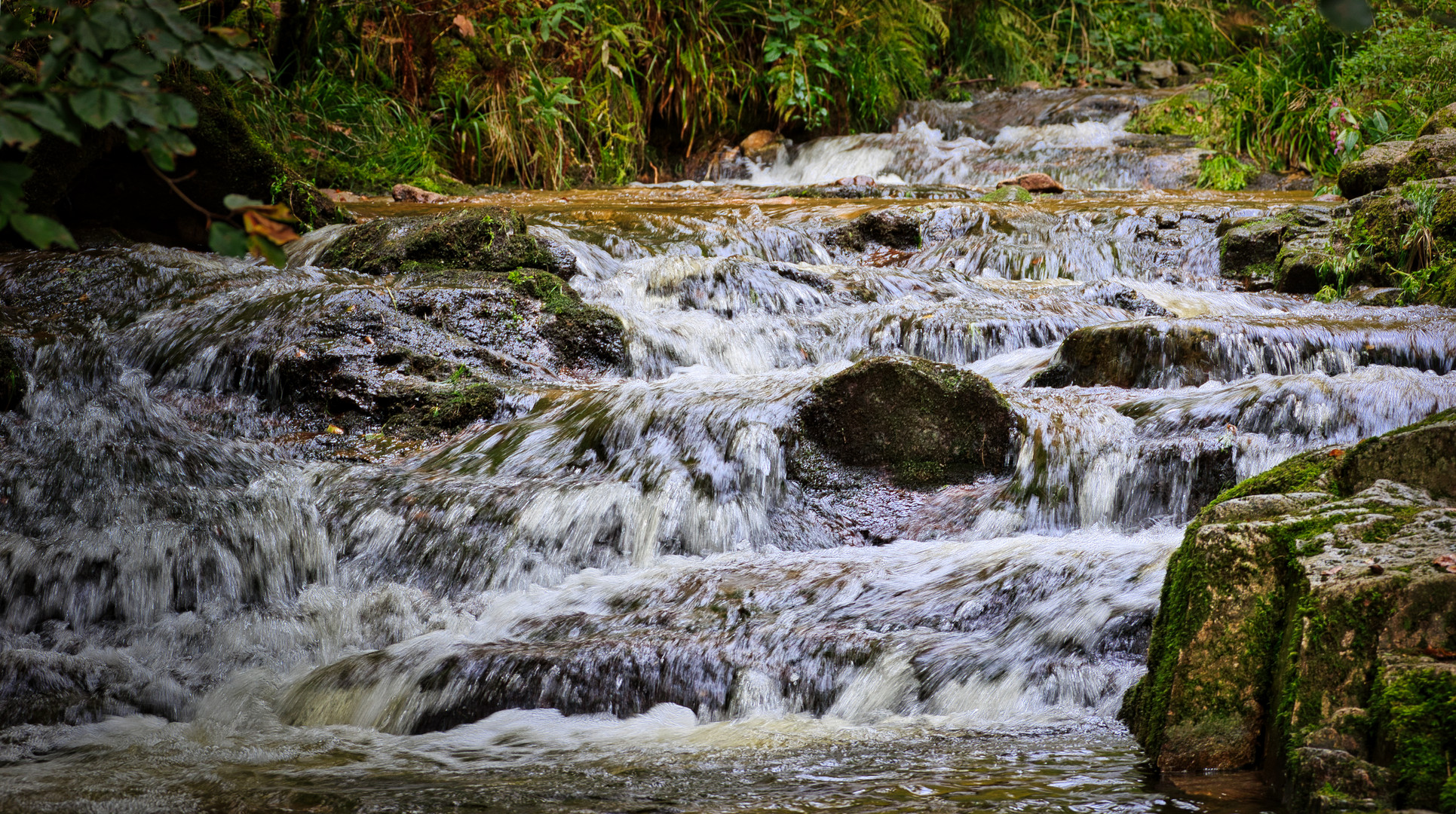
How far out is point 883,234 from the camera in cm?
714

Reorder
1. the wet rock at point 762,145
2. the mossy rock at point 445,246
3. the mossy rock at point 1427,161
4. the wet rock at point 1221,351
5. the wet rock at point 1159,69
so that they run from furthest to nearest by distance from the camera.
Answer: the wet rock at point 1159,69 < the wet rock at point 762,145 < the mossy rock at point 1427,161 < the mossy rock at point 445,246 < the wet rock at point 1221,351

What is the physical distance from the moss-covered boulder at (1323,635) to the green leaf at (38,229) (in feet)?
6.01

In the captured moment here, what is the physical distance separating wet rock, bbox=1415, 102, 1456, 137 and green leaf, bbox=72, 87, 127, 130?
7.74 meters

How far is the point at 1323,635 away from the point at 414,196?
7.65 m

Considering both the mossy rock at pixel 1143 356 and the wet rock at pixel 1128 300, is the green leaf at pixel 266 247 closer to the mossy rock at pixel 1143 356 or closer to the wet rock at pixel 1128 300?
the mossy rock at pixel 1143 356

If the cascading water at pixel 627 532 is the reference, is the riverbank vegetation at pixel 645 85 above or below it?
above

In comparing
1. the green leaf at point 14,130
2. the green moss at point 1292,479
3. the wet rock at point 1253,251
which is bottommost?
the green moss at point 1292,479

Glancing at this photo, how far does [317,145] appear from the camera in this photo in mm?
8391

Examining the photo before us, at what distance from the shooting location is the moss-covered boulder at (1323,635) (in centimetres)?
151

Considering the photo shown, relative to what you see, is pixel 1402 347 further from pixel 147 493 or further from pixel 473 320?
pixel 147 493

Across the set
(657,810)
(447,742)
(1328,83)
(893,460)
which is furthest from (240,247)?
(1328,83)

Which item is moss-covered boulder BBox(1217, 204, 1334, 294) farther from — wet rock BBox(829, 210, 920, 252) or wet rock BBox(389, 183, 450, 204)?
wet rock BBox(389, 183, 450, 204)

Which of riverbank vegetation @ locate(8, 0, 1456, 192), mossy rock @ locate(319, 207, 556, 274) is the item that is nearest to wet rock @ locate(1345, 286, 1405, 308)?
riverbank vegetation @ locate(8, 0, 1456, 192)

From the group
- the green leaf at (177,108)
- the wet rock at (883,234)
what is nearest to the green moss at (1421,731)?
the green leaf at (177,108)
